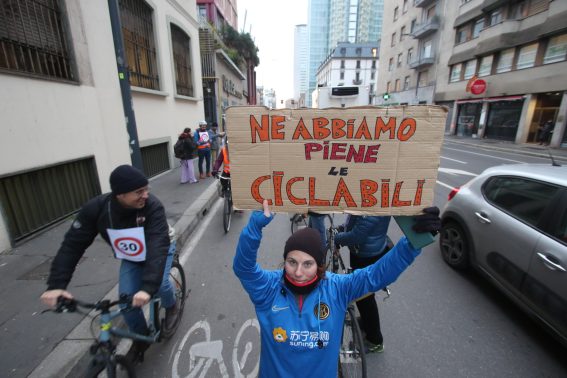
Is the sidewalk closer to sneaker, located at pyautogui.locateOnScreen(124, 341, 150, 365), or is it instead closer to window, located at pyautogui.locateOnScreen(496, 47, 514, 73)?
sneaker, located at pyautogui.locateOnScreen(124, 341, 150, 365)

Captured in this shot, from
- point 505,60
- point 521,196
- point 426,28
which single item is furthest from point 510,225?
point 426,28

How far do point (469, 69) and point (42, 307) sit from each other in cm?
3030

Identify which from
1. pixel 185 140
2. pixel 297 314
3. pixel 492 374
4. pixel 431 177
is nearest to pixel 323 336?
pixel 297 314

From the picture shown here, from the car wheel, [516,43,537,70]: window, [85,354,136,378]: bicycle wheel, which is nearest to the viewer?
[85,354,136,378]: bicycle wheel

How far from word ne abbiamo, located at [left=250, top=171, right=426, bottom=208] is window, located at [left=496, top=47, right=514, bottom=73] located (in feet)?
83.2

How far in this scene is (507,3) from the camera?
786 inches

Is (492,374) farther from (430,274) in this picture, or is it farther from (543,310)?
(430,274)

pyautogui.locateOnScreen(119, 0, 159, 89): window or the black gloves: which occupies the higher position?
pyautogui.locateOnScreen(119, 0, 159, 89): window

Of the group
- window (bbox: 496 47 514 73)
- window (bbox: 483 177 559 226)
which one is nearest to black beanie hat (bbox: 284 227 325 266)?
window (bbox: 483 177 559 226)

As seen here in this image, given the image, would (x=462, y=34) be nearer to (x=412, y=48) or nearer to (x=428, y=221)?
(x=412, y=48)

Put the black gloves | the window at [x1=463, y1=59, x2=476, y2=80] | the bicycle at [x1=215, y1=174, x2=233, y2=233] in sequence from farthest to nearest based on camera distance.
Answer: the window at [x1=463, y1=59, x2=476, y2=80] → the bicycle at [x1=215, y1=174, x2=233, y2=233] → the black gloves

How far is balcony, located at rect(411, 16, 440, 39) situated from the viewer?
2811 centimetres

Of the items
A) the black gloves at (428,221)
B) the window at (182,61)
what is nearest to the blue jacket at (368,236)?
the black gloves at (428,221)

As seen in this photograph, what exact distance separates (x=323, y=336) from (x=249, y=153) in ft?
3.65
